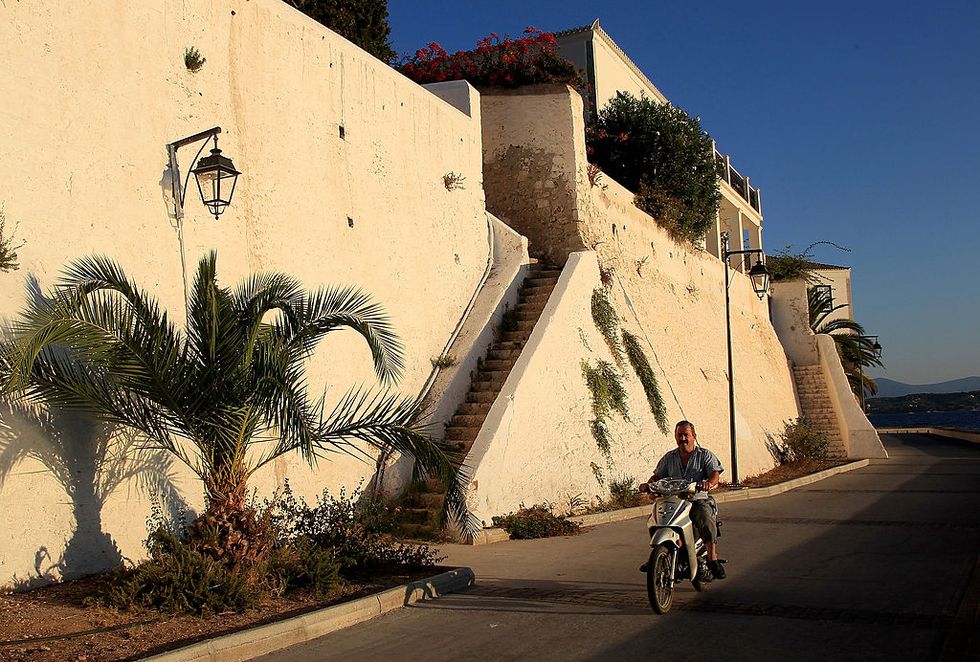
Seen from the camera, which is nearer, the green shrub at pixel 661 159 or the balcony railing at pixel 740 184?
the green shrub at pixel 661 159

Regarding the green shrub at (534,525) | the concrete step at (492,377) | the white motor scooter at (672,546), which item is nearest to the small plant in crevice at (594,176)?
the concrete step at (492,377)

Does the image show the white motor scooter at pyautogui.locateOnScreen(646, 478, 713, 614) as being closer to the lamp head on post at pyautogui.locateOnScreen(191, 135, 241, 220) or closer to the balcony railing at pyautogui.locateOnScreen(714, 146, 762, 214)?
the lamp head on post at pyautogui.locateOnScreen(191, 135, 241, 220)

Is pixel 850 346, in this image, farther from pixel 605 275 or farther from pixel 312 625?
pixel 312 625

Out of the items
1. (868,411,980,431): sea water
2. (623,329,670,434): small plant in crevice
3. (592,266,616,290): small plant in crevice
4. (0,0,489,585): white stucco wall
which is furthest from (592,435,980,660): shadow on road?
(868,411,980,431): sea water

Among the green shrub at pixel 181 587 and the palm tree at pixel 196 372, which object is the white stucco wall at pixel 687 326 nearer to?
the palm tree at pixel 196 372

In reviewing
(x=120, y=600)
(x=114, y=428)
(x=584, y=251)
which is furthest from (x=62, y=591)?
(x=584, y=251)

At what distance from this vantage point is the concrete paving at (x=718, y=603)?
5.88m

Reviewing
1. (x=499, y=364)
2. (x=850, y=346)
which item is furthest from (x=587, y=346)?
(x=850, y=346)

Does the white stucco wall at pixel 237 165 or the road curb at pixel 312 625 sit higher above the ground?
the white stucco wall at pixel 237 165

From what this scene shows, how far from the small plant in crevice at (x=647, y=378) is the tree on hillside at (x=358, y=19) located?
8.87m

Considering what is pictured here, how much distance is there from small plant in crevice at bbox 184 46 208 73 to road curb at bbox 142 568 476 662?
18.4 feet

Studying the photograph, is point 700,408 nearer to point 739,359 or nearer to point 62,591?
point 739,359

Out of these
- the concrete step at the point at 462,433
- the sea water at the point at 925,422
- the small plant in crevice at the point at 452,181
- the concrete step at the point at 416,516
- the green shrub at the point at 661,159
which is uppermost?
the green shrub at the point at 661,159

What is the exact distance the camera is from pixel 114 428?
7.71 metres
